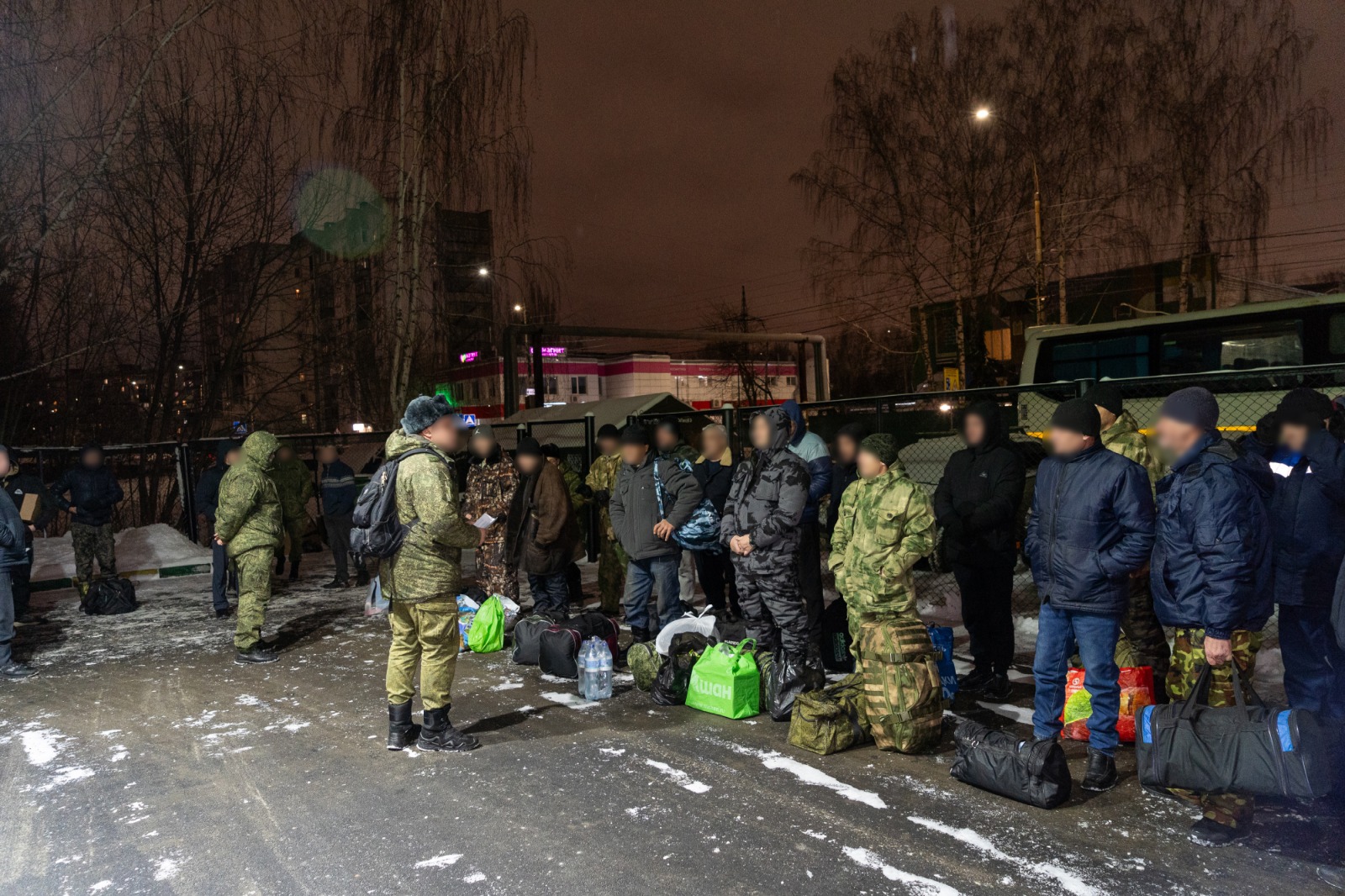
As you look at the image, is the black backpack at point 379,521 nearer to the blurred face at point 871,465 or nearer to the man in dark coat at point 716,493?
the blurred face at point 871,465

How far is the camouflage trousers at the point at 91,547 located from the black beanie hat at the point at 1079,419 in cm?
1012

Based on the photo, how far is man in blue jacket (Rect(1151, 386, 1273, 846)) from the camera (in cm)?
371

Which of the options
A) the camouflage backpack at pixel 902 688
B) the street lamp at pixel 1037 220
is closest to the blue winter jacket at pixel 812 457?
the camouflage backpack at pixel 902 688

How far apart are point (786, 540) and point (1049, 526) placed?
5.32 feet

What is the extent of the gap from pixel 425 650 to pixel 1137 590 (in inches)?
165

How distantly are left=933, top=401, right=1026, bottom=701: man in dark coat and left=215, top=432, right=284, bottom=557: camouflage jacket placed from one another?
575 centimetres

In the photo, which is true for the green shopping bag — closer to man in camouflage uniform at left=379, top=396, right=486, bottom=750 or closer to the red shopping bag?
man in camouflage uniform at left=379, top=396, right=486, bottom=750

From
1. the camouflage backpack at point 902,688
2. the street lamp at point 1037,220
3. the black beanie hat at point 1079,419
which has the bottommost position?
the camouflage backpack at point 902,688

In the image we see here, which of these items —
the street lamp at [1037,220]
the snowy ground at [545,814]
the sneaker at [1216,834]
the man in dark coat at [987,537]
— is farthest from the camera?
the street lamp at [1037,220]

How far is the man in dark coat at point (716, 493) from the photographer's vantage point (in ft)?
24.3

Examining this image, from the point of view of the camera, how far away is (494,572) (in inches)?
321

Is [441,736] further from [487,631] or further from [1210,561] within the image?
[1210,561]

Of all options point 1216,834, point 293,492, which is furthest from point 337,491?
point 1216,834

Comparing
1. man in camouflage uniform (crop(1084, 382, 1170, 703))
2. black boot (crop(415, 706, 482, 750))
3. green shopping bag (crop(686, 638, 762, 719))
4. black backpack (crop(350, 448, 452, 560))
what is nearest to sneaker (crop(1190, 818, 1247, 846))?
man in camouflage uniform (crop(1084, 382, 1170, 703))
